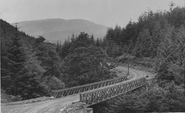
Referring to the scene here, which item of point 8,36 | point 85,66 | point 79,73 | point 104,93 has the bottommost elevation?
point 104,93

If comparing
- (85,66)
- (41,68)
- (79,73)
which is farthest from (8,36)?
(85,66)

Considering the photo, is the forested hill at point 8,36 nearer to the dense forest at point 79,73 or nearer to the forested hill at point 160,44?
the dense forest at point 79,73

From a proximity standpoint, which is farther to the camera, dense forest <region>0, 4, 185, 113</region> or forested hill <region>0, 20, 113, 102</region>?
dense forest <region>0, 4, 185, 113</region>

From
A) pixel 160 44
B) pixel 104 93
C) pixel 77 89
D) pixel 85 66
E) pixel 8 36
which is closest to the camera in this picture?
pixel 104 93

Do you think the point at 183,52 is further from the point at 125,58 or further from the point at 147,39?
the point at 125,58

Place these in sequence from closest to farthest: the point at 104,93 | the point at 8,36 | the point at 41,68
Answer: the point at 104,93 → the point at 41,68 → the point at 8,36

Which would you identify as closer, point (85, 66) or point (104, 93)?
point (104, 93)

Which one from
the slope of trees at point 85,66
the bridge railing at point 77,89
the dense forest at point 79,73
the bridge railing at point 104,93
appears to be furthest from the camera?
the slope of trees at point 85,66

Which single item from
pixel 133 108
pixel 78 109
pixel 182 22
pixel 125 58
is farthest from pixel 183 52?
Answer: pixel 182 22

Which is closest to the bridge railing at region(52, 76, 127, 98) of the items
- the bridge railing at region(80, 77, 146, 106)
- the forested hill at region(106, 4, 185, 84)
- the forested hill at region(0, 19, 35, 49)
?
the bridge railing at region(80, 77, 146, 106)

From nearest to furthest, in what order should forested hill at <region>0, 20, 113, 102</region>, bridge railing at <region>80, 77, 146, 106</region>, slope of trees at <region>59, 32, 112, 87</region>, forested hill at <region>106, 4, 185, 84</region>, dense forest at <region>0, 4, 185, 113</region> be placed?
bridge railing at <region>80, 77, 146, 106</region> < forested hill at <region>0, 20, 113, 102</region> < dense forest at <region>0, 4, 185, 113</region> < slope of trees at <region>59, 32, 112, 87</region> < forested hill at <region>106, 4, 185, 84</region>

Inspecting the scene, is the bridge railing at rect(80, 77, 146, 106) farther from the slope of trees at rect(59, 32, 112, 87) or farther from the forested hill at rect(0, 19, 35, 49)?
the forested hill at rect(0, 19, 35, 49)

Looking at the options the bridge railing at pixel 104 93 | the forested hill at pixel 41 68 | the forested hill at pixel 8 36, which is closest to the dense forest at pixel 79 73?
the forested hill at pixel 41 68

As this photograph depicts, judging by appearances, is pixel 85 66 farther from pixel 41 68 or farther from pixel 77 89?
pixel 41 68
